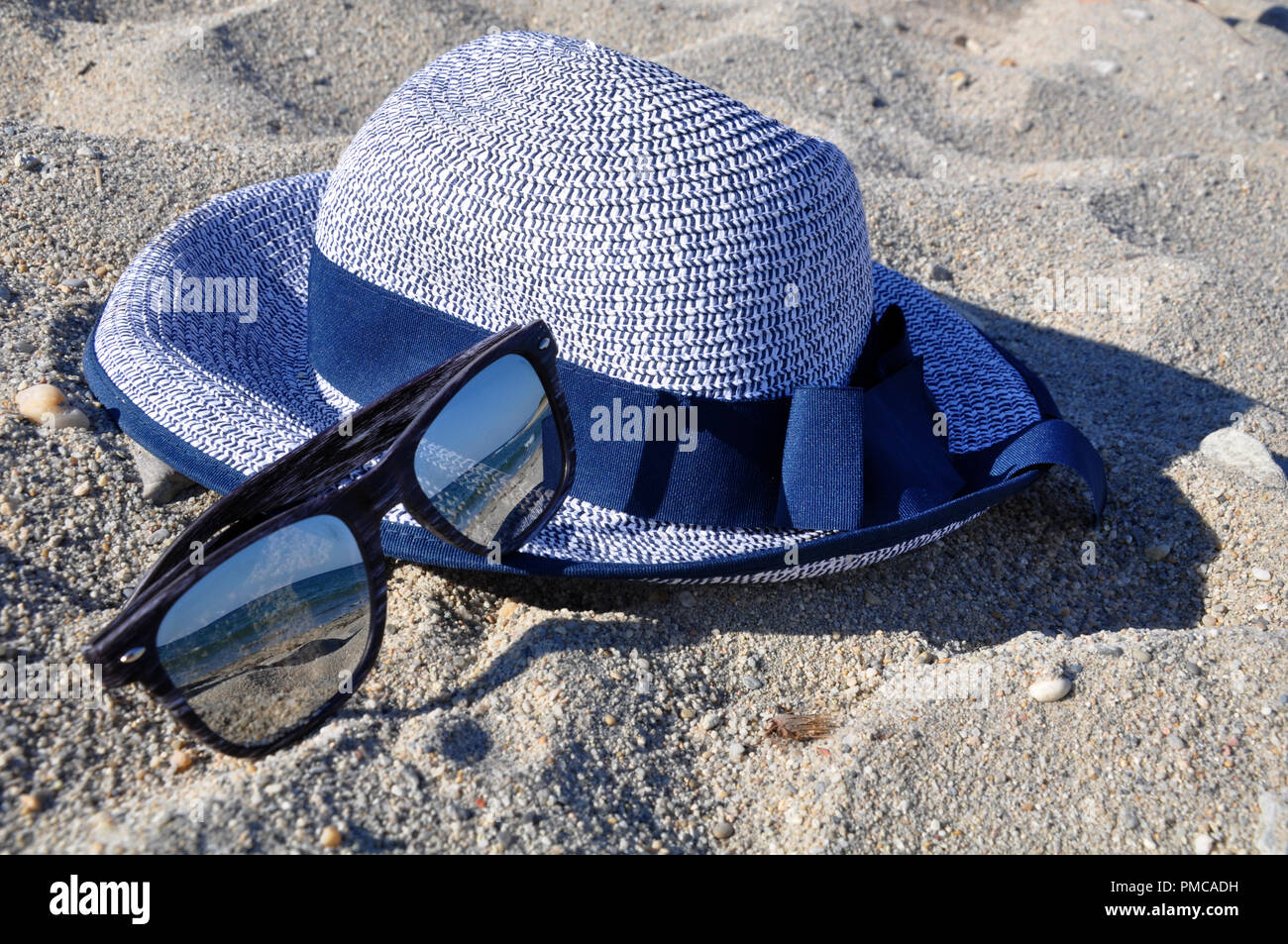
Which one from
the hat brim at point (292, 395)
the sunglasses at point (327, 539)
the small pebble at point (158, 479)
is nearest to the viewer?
the sunglasses at point (327, 539)

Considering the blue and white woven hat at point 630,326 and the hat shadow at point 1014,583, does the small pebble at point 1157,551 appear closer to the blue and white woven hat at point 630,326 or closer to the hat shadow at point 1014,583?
the hat shadow at point 1014,583

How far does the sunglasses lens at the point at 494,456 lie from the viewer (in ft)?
5.82

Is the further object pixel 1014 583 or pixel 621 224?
pixel 1014 583

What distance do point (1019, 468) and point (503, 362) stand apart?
1019mm

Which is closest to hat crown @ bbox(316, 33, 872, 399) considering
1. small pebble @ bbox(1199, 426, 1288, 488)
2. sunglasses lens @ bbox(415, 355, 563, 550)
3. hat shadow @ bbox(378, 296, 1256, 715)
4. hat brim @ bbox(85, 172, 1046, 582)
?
sunglasses lens @ bbox(415, 355, 563, 550)

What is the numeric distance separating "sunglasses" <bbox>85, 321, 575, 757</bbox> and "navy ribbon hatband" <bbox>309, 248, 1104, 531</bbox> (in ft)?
0.33

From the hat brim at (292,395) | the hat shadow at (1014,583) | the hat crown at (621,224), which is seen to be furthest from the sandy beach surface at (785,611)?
the hat crown at (621,224)

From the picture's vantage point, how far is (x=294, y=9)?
4363mm

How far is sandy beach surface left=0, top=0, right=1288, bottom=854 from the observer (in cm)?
162

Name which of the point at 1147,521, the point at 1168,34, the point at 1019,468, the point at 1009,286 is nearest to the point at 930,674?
the point at 1019,468

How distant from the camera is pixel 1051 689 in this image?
1.84 metres

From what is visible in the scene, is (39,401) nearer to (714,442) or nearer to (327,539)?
(327,539)

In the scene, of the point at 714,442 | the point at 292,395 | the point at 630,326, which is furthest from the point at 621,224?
the point at 292,395

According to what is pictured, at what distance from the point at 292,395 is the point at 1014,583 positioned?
4.88 ft
